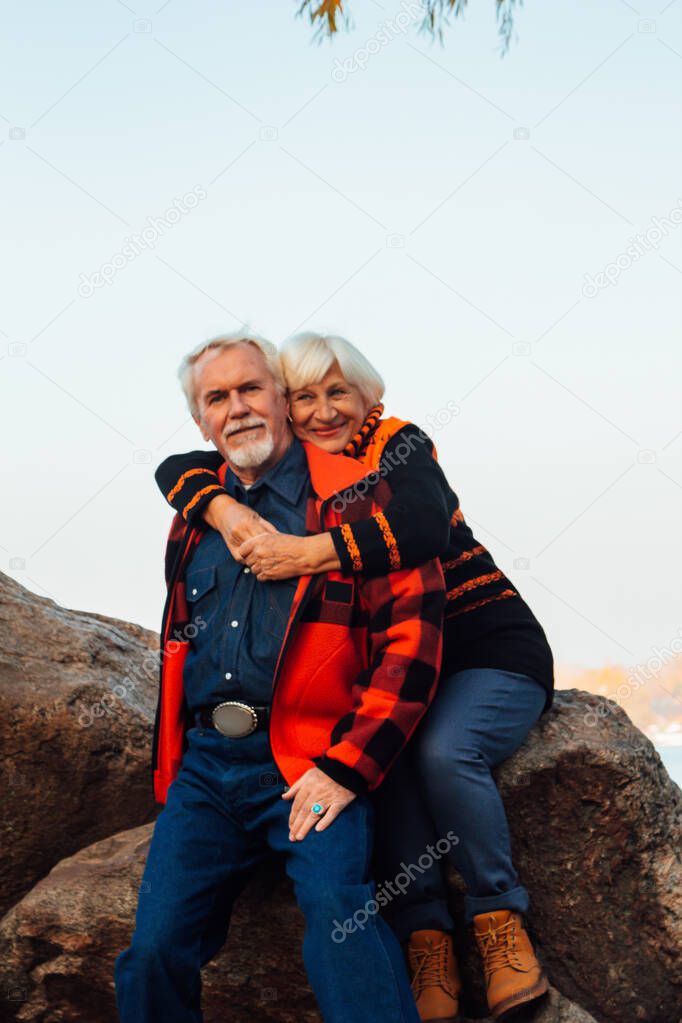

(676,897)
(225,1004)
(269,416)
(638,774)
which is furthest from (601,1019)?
(269,416)

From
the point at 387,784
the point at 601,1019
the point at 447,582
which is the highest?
the point at 447,582

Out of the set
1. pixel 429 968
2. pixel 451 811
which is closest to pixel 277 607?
pixel 451 811

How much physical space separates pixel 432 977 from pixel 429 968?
3 centimetres

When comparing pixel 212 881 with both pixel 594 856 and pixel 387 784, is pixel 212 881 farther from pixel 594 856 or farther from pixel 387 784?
pixel 594 856

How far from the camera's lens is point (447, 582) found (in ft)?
11.0

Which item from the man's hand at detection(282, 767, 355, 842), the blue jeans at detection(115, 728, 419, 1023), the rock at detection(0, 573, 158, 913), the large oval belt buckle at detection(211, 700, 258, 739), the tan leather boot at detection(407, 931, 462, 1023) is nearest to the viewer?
the blue jeans at detection(115, 728, 419, 1023)

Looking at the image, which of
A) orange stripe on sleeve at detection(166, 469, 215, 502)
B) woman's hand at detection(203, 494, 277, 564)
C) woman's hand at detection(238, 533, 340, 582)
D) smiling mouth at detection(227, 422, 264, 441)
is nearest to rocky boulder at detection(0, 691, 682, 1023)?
woman's hand at detection(238, 533, 340, 582)

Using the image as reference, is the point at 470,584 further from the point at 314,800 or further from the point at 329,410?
the point at 314,800

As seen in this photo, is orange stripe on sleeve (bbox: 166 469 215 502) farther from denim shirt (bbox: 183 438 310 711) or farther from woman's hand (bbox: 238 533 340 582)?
woman's hand (bbox: 238 533 340 582)

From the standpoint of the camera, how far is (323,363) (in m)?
3.35

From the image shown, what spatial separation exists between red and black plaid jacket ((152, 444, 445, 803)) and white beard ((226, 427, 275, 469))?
17 cm

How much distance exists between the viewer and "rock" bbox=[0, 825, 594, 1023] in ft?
11.1

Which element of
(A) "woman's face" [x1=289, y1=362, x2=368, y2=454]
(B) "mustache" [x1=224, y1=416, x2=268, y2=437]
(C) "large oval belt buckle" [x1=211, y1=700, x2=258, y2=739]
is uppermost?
(A) "woman's face" [x1=289, y1=362, x2=368, y2=454]

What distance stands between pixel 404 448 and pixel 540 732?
97 cm
